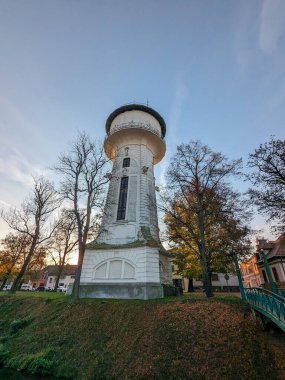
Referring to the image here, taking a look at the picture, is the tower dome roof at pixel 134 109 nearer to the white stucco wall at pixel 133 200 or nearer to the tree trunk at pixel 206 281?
the white stucco wall at pixel 133 200

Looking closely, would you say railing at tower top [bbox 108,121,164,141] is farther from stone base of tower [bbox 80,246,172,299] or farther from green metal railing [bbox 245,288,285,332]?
green metal railing [bbox 245,288,285,332]

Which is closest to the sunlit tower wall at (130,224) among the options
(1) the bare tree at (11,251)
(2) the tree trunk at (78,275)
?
(2) the tree trunk at (78,275)

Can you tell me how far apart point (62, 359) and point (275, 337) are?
10368 mm

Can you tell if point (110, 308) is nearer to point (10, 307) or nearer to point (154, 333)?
point (154, 333)

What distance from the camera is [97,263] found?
60.2 feet

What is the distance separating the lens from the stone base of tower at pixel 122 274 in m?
16.4

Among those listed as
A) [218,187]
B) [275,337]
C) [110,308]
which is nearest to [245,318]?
[275,337]

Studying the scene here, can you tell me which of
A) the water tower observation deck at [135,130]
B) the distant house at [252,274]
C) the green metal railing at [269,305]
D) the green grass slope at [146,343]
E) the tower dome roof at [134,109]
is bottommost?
the green grass slope at [146,343]

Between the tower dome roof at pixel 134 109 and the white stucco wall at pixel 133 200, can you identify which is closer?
the white stucco wall at pixel 133 200

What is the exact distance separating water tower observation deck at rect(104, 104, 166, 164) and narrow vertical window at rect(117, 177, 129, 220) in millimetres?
5072

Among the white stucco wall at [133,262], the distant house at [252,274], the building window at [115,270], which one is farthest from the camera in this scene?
the distant house at [252,274]

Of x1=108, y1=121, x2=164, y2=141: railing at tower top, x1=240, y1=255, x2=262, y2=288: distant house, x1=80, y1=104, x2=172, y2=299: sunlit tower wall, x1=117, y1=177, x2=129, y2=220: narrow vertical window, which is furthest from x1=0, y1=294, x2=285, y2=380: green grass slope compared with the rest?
x1=240, y1=255, x2=262, y2=288: distant house

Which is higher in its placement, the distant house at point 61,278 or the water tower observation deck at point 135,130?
the water tower observation deck at point 135,130

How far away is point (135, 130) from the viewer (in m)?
25.0
